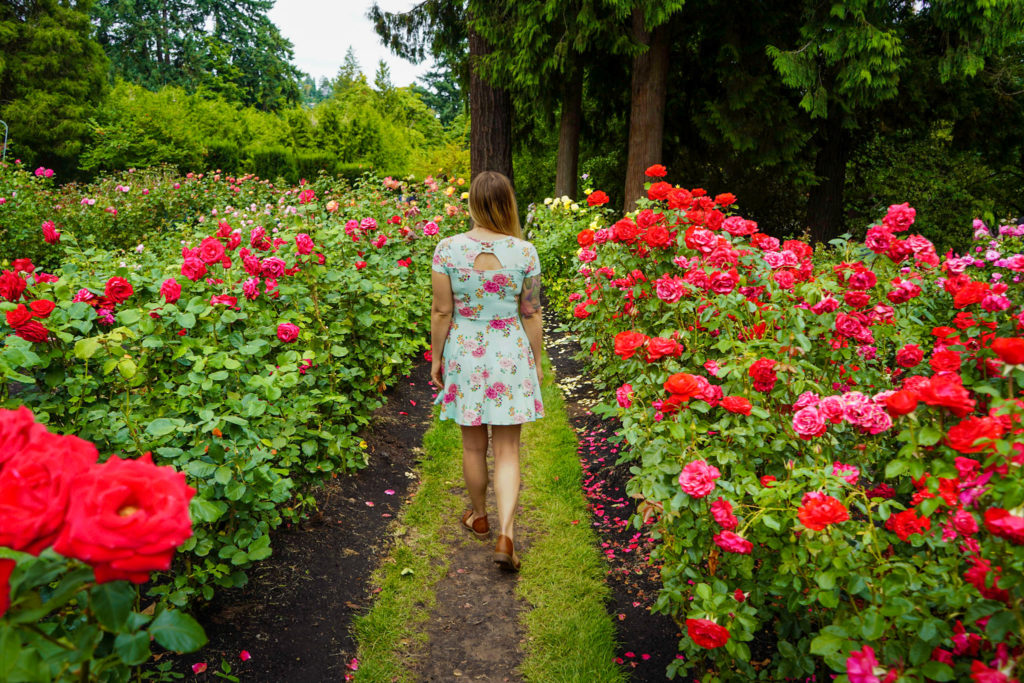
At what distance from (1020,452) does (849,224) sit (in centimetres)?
1047

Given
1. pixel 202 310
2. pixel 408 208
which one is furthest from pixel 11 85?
pixel 202 310

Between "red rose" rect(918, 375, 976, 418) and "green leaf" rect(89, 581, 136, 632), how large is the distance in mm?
1474

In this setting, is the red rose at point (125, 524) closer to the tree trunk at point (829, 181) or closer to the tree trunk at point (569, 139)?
the tree trunk at point (569, 139)

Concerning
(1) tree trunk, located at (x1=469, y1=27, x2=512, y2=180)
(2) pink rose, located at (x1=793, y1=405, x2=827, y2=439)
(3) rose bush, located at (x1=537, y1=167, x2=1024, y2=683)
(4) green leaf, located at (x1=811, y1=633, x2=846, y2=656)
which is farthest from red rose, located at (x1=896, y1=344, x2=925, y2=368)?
(1) tree trunk, located at (x1=469, y1=27, x2=512, y2=180)

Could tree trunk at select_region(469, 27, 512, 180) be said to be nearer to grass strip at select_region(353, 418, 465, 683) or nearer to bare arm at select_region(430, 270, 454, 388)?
grass strip at select_region(353, 418, 465, 683)

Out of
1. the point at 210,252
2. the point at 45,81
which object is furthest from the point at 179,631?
the point at 45,81

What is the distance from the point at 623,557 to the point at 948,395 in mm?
1889

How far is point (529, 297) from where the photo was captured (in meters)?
2.91

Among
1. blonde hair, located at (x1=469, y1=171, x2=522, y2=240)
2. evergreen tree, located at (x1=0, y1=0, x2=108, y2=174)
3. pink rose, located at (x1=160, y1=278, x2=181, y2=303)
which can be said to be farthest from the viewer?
evergreen tree, located at (x1=0, y1=0, x2=108, y2=174)

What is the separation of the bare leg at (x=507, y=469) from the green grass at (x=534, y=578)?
30cm

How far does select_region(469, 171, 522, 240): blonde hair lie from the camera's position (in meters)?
2.75

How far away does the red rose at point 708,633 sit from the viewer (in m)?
1.52

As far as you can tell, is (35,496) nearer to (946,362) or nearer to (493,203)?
(946,362)

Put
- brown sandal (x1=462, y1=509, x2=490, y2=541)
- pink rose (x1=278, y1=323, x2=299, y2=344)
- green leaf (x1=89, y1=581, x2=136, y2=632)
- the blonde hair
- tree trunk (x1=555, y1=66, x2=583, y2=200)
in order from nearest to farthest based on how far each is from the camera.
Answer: green leaf (x1=89, y1=581, x2=136, y2=632) → pink rose (x1=278, y1=323, x2=299, y2=344) → the blonde hair → brown sandal (x1=462, y1=509, x2=490, y2=541) → tree trunk (x1=555, y1=66, x2=583, y2=200)
